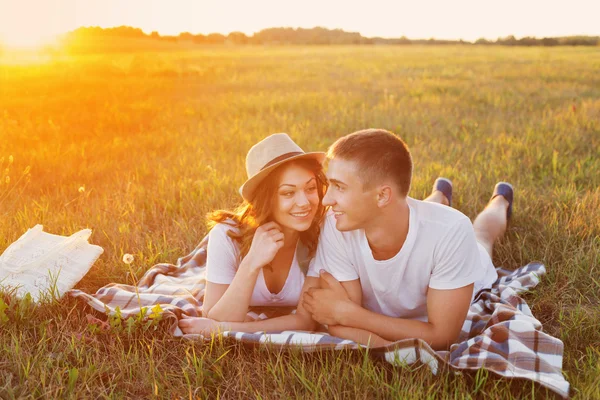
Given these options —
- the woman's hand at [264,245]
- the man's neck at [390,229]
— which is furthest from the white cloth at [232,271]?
the man's neck at [390,229]

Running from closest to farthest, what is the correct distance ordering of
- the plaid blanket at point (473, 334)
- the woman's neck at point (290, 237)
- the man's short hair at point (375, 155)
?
the plaid blanket at point (473, 334)
the man's short hair at point (375, 155)
the woman's neck at point (290, 237)

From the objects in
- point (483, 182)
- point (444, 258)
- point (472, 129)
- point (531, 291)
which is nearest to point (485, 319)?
point (531, 291)

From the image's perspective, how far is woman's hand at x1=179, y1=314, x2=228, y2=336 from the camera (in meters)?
3.42

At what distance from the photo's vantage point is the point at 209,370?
3.06 meters

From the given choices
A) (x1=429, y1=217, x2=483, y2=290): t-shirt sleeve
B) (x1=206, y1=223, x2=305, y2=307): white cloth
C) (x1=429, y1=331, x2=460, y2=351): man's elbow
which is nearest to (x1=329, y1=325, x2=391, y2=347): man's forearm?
(x1=429, y1=331, x2=460, y2=351): man's elbow

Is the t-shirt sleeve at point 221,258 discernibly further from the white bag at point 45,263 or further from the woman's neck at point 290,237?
the white bag at point 45,263

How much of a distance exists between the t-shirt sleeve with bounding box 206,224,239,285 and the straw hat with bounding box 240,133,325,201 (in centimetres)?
35

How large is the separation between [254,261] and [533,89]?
41.1 ft

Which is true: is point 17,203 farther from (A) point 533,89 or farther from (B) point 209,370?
(A) point 533,89

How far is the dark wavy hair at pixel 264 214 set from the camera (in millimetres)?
3559

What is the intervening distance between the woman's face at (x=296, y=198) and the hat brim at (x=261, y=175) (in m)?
0.09

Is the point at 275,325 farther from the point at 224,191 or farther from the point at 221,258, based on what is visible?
the point at 224,191

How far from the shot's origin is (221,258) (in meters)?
3.69

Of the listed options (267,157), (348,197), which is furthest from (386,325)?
(267,157)
